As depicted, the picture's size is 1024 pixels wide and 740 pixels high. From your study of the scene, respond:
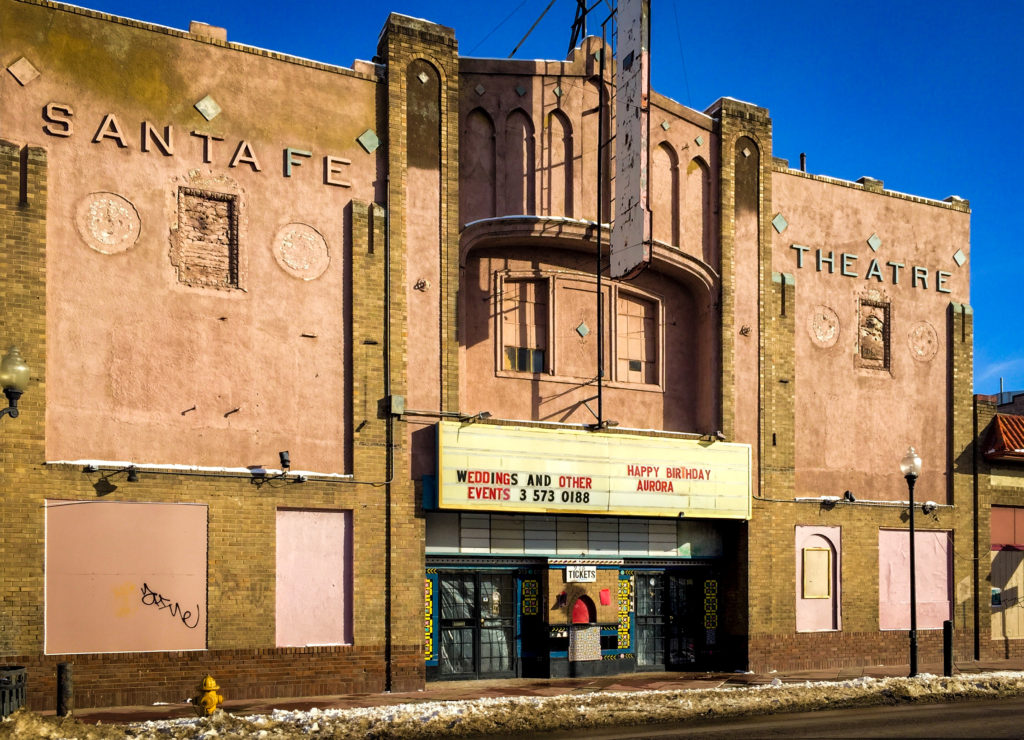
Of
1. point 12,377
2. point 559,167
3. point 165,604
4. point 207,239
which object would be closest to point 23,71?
point 207,239

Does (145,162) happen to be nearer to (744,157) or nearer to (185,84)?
(185,84)

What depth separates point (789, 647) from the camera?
2445 cm

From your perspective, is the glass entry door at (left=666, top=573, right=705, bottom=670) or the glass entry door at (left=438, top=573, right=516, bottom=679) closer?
the glass entry door at (left=438, top=573, right=516, bottom=679)

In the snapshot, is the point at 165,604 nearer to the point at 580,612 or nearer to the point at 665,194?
the point at 580,612

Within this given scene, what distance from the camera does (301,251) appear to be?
805 inches

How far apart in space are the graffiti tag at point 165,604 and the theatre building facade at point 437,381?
7cm

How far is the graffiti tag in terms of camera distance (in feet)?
60.4

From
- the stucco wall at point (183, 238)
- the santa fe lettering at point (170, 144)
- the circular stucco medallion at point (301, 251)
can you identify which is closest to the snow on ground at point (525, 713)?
the stucco wall at point (183, 238)

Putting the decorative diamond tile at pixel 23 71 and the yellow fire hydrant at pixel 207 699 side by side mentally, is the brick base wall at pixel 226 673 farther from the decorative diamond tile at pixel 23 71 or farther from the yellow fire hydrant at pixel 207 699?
the decorative diamond tile at pixel 23 71

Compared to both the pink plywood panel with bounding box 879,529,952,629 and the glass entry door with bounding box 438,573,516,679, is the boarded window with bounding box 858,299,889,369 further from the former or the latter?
the glass entry door with bounding box 438,573,516,679

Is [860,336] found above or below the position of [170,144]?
below

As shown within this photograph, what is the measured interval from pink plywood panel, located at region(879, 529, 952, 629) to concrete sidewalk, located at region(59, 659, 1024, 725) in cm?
114

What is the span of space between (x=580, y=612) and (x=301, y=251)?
920 cm

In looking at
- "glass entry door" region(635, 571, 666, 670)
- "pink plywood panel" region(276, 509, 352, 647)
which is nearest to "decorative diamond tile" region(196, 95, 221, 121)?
"pink plywood panel" region(276, 509, 352, 647)
